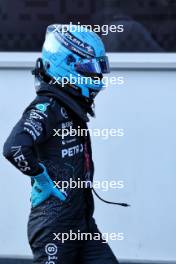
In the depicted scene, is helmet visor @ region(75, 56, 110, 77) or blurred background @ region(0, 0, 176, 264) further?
blurred background @ region(0, 0, 176, 264)

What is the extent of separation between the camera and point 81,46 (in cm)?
453

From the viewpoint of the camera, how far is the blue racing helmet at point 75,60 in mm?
4516

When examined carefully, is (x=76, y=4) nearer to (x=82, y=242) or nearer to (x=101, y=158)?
(x=101, y=158)

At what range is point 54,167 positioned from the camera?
176 inches

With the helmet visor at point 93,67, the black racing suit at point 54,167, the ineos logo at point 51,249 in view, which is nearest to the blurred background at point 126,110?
the helmet visor at point 93,67

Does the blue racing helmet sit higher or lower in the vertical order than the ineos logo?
higher

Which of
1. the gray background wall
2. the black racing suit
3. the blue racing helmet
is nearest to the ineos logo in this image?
the black racing suit

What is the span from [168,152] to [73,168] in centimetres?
181

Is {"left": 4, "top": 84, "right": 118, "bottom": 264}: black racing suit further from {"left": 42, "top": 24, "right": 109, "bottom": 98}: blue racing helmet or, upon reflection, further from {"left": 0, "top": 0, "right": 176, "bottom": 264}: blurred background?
{"left": 0, "top": 0, "right": 176, "bottom": 264}: blurred background

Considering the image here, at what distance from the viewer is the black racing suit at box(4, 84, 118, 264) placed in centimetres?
434

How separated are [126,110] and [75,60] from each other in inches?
67.2
